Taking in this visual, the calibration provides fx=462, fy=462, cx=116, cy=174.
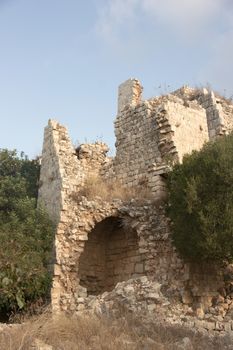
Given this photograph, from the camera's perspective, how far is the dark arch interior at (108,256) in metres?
13.8

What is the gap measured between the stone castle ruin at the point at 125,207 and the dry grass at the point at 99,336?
286cm

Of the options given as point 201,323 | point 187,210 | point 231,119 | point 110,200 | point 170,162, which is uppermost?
point 231,119

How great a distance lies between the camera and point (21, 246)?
12.7m

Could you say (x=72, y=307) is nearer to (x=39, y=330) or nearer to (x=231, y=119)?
(x=39, y=330)

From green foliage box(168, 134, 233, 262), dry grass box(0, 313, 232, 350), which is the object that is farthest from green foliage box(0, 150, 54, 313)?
green foliage box(168, 134, 233, 262)

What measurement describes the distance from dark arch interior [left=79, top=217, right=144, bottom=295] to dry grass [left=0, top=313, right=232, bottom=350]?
446 centimetres

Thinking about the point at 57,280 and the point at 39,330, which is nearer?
the point at 39,330

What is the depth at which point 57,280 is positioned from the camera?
12391mm

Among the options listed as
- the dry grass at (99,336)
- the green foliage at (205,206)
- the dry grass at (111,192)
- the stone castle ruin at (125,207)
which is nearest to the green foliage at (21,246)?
the stone castle ruin at (125,207)

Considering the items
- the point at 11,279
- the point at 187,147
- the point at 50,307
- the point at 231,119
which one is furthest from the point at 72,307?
the point at 231,119

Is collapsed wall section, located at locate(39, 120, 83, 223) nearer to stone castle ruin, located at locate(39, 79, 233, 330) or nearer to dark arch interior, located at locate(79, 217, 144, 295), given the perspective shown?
stone castle ruin, located at locate(39, 79, 233, 330)

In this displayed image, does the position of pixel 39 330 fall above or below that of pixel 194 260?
below

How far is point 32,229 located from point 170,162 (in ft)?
14.7

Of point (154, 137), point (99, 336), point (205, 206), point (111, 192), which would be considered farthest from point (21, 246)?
point (154, 137)
